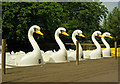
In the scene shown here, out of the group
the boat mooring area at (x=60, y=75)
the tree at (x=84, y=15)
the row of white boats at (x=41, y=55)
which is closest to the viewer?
the boat mooring area at (x=60, y=75)

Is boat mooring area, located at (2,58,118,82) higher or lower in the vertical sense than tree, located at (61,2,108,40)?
lower

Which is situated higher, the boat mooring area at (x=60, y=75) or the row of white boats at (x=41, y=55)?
the row of white boats at (x=41, y=55)

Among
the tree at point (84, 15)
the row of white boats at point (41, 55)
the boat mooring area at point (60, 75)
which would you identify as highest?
the tree at point (84, 15)

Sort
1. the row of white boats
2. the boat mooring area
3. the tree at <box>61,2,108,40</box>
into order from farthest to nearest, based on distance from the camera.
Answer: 1. the tree at <box>61,2,108,40</box>
2. the row of white boats
3. the boat mooring area

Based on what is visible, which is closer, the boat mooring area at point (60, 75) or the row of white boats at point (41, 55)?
the boat mooring area at point (60, 75)

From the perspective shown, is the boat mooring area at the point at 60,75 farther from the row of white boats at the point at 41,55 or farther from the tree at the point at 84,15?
the tree at the point at 84,15

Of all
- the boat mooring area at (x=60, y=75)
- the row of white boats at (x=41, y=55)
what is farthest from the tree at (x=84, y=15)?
the boat mooring area at (x=60, y=75)

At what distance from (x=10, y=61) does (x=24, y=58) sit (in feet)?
3.06

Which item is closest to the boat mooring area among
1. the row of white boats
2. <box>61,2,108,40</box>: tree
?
the row of white boats

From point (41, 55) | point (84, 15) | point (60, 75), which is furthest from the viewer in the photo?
point (84, 15)

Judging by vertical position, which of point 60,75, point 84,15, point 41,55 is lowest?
point 60,75

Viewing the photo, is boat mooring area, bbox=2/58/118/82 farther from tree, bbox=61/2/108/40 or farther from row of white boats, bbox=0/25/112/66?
tree, bbox=61/2/108/40

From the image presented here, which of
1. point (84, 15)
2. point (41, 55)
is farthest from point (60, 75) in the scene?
point (84, 15)

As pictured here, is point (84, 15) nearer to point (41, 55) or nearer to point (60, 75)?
point (41, 55)
